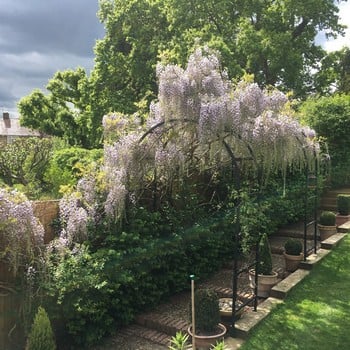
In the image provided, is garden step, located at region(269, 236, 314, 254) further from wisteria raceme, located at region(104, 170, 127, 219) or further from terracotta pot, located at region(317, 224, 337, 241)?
wisteria raceme, located at region(104, 170, 127, 219)

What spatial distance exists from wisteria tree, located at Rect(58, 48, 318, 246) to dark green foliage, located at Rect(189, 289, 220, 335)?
1.55 metres

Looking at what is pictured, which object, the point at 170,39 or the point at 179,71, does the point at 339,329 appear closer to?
the point at 179,71

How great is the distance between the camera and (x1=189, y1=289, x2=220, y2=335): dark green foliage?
160 inches

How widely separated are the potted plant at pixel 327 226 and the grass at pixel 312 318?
1.48 metres

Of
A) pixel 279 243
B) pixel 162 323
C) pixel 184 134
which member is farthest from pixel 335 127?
pixel 162 323

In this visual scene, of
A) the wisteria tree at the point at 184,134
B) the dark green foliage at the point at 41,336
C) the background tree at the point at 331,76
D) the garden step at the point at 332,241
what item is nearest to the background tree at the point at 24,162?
the wisteria tree at the point at 184,134

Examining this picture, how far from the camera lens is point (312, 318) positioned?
4.72 metres

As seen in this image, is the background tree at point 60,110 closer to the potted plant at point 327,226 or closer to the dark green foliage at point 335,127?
the dark green foliage at point 335,127

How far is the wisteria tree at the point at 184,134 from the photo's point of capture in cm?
507

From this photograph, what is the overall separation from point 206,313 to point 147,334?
943mm

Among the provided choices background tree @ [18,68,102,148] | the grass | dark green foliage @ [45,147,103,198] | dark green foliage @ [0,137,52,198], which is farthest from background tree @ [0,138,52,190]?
background tree @ [18,68,102,148]

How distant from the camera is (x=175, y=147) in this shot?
5652 millimetres

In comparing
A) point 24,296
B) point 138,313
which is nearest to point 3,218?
point 24,296

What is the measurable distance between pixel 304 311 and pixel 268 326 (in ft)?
2.12
